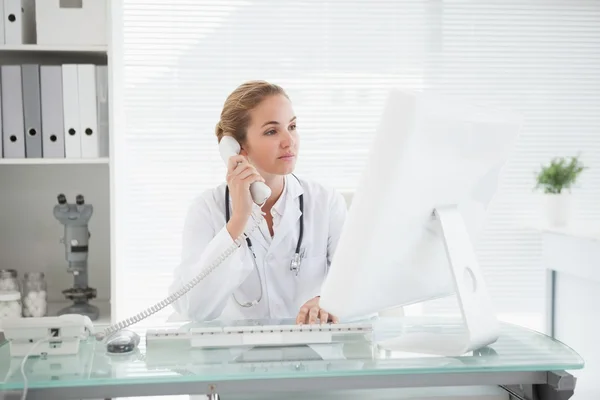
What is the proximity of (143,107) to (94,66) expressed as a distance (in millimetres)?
735

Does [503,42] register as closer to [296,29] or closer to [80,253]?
[296,29]

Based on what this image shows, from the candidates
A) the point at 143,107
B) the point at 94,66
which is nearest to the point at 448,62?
the point at 143,107

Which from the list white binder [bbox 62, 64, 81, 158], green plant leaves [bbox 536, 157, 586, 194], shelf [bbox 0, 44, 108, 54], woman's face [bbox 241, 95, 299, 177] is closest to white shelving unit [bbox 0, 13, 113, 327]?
white binder [bbox 62, 64, 81, 158]

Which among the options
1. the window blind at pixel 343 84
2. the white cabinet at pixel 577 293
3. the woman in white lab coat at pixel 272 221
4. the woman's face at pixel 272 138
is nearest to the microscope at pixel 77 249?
the window blind at pixel 343 84

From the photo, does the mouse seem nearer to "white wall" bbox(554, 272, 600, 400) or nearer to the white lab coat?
the white lab coat

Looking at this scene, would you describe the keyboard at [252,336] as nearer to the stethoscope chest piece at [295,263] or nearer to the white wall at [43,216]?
the stethoscope chest piece at [295,263]

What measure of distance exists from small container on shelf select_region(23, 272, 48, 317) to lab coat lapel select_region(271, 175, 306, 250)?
1090 mm

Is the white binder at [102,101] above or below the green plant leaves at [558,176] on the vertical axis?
above

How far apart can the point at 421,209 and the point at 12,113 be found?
2003 millimetres

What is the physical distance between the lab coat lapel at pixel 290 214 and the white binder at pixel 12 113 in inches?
44.7

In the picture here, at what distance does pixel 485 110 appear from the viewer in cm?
122

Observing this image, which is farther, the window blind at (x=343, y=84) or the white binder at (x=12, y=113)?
the window blind at (x=343, y=84)

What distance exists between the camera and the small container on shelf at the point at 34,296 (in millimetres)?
2594

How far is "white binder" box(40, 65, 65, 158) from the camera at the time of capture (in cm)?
262
